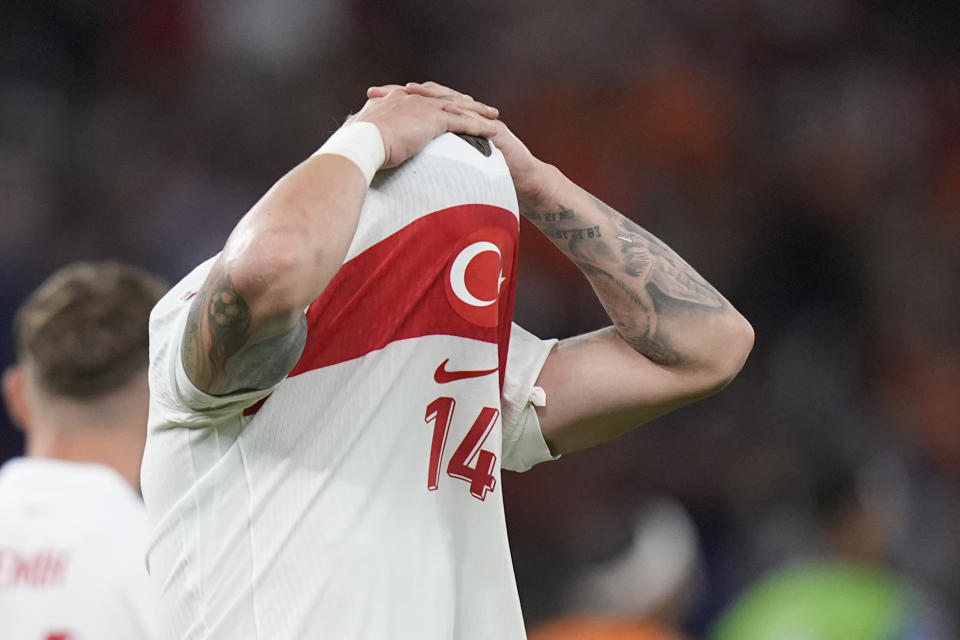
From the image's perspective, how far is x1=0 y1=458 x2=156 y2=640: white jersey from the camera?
2650mm

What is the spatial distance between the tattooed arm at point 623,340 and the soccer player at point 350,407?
1.18ft

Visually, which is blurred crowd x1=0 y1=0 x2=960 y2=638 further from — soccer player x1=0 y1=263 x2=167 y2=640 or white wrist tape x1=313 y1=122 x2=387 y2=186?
white wrist tape x1=313 y1=122 x2=387 y2=186

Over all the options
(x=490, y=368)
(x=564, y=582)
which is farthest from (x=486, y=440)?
(x=564, y=582)

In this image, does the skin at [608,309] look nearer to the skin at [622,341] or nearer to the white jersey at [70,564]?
the skin at [622,341]

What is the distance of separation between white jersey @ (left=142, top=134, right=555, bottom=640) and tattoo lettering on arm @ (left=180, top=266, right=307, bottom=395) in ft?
0.10

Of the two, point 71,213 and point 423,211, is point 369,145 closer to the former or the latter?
point 423,211

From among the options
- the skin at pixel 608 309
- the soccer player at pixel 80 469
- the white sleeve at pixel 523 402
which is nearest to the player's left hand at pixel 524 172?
the skin at pixel 608 309

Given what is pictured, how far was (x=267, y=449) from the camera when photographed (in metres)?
1.75

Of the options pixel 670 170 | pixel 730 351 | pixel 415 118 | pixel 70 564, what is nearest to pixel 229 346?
pixel 415 118

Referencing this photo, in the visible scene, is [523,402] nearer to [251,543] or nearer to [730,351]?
[730,351]

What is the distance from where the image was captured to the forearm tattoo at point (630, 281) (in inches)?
90.1

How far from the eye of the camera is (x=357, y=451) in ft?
5.74

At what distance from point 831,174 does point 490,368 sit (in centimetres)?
623

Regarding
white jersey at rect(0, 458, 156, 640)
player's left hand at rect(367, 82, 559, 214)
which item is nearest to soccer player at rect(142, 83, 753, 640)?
player's left hand at rect(367, 82, 559, 214)
